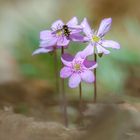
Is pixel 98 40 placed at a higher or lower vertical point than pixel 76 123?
higher

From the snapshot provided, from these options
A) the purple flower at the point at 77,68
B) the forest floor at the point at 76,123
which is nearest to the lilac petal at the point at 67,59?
the purple flower at the point at 77,68

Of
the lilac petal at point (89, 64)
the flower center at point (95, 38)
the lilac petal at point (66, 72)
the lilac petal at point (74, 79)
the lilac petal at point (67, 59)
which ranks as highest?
the flower center at point (95, 38)

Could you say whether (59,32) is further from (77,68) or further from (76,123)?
(76,123)

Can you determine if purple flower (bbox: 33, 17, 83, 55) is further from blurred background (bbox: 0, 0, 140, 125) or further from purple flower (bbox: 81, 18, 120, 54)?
blurred background (bbox: 0, 0, 140, 125)

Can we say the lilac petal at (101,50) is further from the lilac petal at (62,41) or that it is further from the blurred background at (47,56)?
the blurred background at (47,56)

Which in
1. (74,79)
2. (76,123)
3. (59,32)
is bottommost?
(76,123)

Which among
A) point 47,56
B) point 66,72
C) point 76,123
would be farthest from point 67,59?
point 47,56
